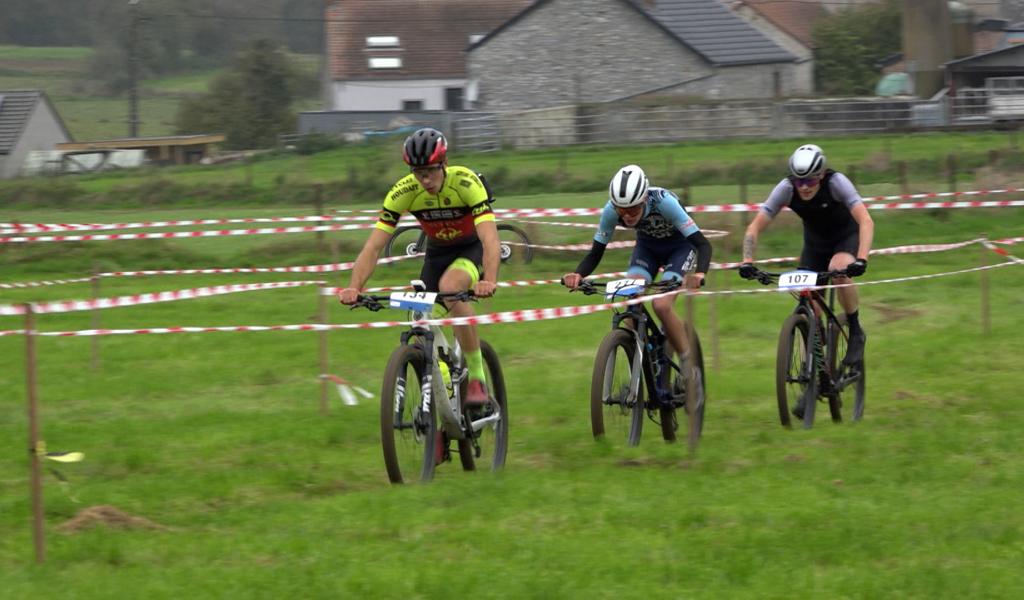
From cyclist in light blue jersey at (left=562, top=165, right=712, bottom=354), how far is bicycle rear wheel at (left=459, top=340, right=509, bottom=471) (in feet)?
2.41

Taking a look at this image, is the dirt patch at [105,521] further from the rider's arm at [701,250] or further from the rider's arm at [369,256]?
the rider's arm at [701,250]

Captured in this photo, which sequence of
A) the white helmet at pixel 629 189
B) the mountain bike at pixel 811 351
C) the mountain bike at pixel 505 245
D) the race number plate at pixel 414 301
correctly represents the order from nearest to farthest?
the race number plate at pixel 414 301 → the white helmet at pixel 629 189 → the mountain bike at pixel 811 351 → the mountain bike at pixel 505 245

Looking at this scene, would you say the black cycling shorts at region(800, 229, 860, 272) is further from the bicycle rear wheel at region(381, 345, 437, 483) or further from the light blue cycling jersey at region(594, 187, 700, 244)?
the bicycle rear wheel at region(381, 345, 437, 483)

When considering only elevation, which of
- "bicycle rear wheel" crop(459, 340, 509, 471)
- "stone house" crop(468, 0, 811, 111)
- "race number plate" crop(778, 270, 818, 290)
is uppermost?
"stone house" crop(468, 0, 811, 111)

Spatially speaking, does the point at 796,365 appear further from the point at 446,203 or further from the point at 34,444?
the point at 34,444

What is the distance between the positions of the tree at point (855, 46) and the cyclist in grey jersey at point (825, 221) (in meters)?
64.1

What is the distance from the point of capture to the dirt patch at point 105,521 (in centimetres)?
751

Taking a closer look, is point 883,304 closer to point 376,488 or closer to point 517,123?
point 376,488

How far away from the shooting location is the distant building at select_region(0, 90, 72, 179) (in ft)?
204

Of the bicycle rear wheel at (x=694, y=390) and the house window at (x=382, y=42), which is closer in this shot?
the bicycle rear wheel at (x=694, y=390)

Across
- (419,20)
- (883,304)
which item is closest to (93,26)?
(419,20)

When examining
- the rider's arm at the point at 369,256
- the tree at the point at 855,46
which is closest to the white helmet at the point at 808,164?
the rider's arm at the point at 369,256

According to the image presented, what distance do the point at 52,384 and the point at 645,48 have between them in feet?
191

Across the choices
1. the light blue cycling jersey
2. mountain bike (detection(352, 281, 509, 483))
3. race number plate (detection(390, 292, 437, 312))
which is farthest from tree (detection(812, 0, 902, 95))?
race number plate (detection(390, 292, 437, 312))
